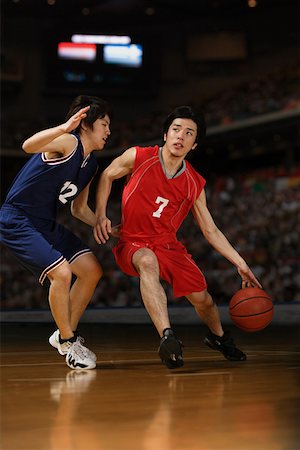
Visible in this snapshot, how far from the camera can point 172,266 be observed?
5.02 metres

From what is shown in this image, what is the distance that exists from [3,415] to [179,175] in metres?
2.35

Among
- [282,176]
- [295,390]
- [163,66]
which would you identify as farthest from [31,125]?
[295,390]

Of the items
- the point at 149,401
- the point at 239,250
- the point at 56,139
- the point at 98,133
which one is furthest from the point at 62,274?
the point at 239,250

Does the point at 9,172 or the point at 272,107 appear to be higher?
the point at 272,107

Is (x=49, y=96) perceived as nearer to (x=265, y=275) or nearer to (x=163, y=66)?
(x=163, y=66)

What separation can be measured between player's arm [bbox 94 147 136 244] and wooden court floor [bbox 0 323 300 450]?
0.79 m

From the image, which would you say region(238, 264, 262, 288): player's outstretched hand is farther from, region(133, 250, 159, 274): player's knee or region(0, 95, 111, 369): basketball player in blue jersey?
region(0, 95, 111, 369): basketball player in blue jersey

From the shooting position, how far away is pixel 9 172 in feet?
79.3

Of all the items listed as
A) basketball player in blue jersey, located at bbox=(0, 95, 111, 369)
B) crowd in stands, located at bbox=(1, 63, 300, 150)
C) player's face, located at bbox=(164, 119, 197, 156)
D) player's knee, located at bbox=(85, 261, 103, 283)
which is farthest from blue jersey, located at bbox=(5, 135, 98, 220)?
crowd in stands, located at bbox=(1, 63, 300, 150)

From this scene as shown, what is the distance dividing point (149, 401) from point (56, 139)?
1799 millimetres

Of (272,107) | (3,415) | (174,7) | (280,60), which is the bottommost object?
(3,415)

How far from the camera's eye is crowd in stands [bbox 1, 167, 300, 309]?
12.7m

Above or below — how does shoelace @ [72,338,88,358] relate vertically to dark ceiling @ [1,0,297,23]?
below

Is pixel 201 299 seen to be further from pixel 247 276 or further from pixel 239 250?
pixel 239 250
